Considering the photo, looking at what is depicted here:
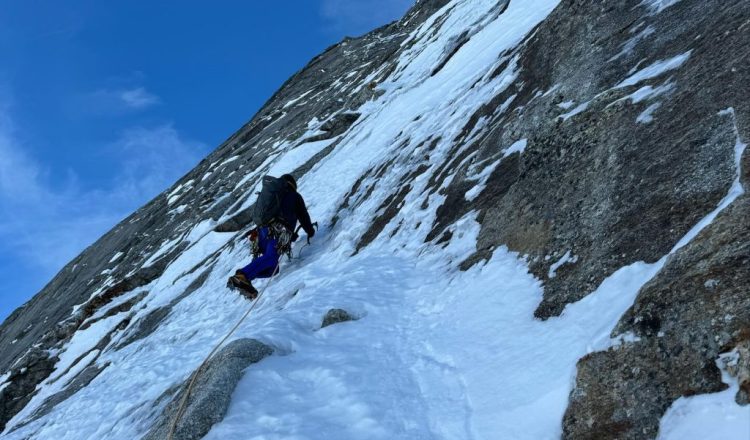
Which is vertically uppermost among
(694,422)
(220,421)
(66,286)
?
(66,286)

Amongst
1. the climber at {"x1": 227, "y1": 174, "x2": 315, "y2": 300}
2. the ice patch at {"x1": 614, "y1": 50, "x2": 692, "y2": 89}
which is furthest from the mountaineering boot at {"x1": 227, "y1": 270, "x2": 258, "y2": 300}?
the ice patch at {"x1": 614, "y1": 50, "x2": 692, "y2": 89}

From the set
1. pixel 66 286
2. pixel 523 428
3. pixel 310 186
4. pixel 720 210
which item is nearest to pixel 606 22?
pixel 720 210

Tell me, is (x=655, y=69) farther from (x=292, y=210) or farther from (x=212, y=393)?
(x=292, y=210)

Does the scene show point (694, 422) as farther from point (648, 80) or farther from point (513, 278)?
point (648, 80)

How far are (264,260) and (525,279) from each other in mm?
6830

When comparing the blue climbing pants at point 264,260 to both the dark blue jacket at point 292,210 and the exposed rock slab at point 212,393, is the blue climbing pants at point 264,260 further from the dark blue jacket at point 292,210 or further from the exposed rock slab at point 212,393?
the exposed rock slab at point 212,393

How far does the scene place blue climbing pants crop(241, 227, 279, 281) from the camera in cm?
1143

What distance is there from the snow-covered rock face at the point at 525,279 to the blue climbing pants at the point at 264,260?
637mm

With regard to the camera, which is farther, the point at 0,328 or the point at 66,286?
the point at 0,328

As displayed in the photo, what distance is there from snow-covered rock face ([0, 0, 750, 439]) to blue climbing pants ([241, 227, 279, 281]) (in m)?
0.64

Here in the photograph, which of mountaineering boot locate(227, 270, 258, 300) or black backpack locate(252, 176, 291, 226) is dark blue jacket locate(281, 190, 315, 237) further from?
mountaineering boot locate(227, 270, 258, 300)

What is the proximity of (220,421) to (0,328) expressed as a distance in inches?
1415

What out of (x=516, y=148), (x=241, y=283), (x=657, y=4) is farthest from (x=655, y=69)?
(x=241, y=283)

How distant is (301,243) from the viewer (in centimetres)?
1317
